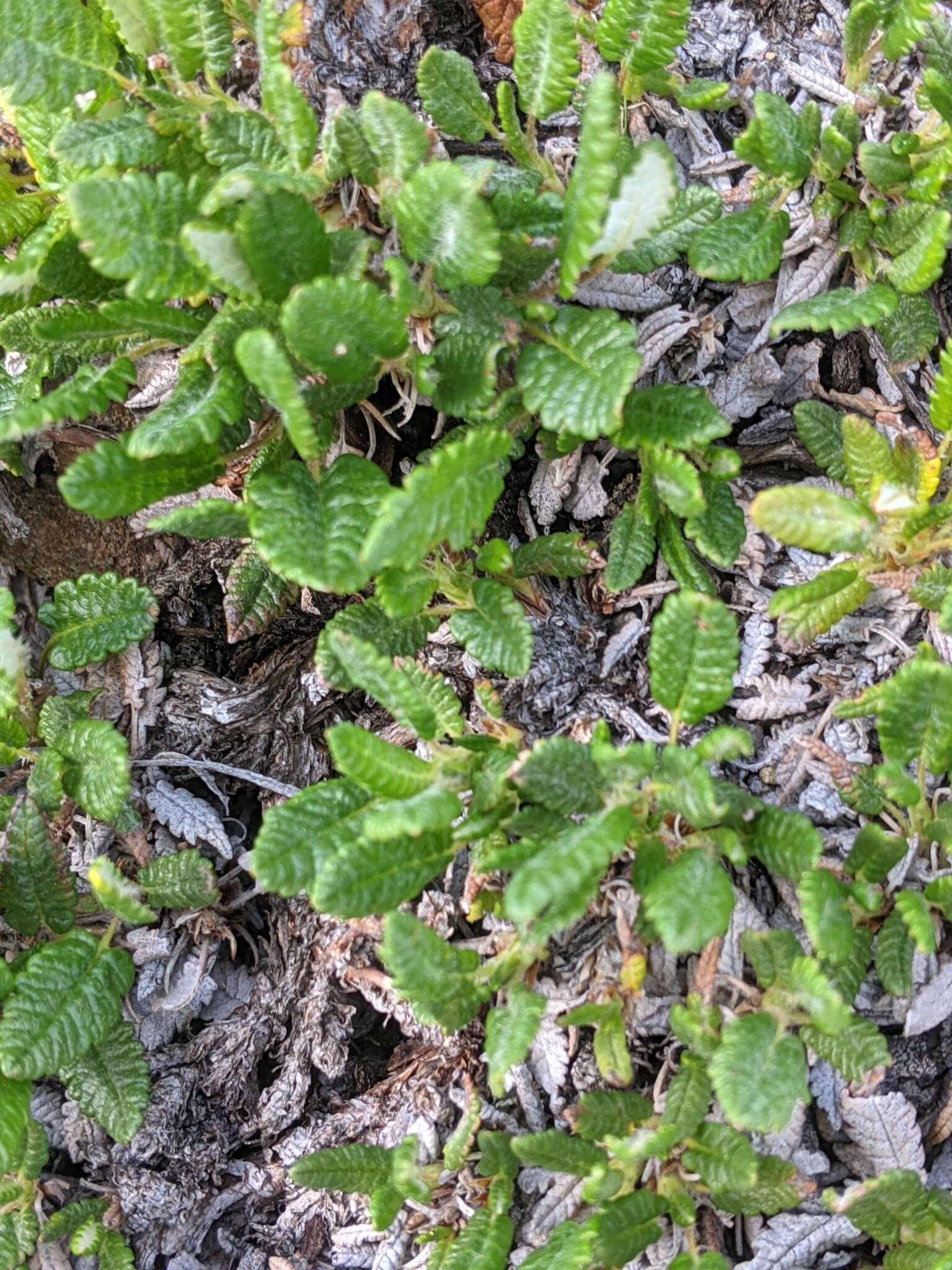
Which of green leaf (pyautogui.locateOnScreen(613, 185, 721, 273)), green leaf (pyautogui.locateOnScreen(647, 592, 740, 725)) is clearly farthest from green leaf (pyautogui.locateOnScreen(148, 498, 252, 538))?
green leaf (pyautogui.locateOnScreen(613, 185, 721, 273))

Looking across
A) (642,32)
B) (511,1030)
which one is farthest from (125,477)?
(642,32)

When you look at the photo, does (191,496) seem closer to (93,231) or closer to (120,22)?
(93,231)

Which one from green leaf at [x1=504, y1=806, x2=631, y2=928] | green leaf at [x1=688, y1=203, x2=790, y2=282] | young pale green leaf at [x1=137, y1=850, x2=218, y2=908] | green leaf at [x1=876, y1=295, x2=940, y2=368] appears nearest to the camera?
green leaf at [x1=504, y1=806, x2=631, y2=928]

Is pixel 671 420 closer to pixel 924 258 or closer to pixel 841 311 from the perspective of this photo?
pixel 841 311

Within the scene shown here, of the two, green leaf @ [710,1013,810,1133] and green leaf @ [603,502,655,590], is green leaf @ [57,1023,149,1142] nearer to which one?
green leaf @ [710,1013,810,1133]

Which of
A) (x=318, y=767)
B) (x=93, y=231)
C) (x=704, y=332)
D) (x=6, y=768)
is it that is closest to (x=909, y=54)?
(x=704, y=332)

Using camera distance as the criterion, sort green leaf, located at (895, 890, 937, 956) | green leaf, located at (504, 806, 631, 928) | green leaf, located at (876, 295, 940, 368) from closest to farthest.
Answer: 1. green leaf, located at (504, 806, 631, 928)
2. green leaf, located at (895, 890, 937, 956)
3. green leaf, located at (876, 295, 940, 368)
